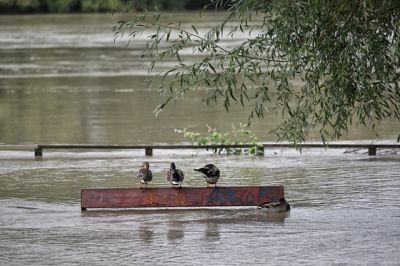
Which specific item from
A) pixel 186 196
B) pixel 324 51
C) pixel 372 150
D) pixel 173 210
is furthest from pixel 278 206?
pixel 372 150

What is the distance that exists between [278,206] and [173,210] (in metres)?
1.50

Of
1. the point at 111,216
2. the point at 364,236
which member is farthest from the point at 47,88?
the point at 364,236

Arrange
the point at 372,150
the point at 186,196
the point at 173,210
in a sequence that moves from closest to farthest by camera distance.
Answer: the point at 186,196 → the point at 173,210 → the point at 372,150

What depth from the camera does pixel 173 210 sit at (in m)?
16.6

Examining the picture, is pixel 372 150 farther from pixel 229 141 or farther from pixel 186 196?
pixel 186 196

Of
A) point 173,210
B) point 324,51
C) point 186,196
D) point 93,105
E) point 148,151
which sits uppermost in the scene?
point 324,51

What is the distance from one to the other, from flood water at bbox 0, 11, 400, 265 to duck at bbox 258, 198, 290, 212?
0.47 ft

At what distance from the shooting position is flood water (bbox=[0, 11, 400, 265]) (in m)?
13.7

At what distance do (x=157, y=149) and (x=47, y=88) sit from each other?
17101mm

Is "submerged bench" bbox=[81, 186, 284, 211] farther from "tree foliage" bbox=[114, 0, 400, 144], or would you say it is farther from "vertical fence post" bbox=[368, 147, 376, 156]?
"vertical fence post" bbox=[368, 147, 376, 156]

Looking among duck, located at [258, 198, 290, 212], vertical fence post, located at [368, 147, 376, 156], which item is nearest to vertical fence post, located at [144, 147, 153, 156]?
vertical fence post, located at [368, 147, 376, 156]

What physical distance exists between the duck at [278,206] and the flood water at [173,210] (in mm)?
145

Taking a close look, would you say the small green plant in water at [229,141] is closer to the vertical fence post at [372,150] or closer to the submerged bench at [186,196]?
the vertical fence post at [372,150]

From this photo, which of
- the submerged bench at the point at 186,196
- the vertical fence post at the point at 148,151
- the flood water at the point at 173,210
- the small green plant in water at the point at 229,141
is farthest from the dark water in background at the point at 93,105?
the submerged bench at the point at 186,196
